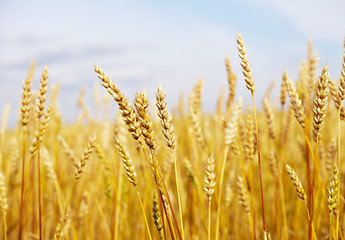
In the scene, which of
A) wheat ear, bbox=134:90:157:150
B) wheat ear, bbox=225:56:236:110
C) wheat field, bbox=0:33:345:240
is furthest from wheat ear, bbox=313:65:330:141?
wheat ear, bbox=225:56:236:110

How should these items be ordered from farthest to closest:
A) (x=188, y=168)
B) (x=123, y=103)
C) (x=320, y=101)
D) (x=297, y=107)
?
(x=188, y=168) → (x=297, y=107) → (x=320, y=101) → (x=123, y=103)

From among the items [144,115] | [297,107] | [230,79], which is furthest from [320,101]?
[230,79]

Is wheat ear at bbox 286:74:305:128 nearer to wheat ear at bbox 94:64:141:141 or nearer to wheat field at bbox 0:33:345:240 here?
wheat field at bbox 0:33:345:240

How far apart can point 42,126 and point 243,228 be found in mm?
1645

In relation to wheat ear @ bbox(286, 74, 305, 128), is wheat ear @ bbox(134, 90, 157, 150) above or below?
below

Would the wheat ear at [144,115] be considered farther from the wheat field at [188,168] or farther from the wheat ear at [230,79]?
the wheat ear at [230,79]

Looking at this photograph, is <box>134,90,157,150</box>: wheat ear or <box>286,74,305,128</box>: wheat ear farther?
<box>286,74,305,128</box>: wheat ear

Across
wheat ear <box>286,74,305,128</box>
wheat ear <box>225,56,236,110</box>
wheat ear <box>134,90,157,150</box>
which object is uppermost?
wheat ear <box>225,56,236,110</box>

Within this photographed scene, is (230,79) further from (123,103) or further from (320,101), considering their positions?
(123,103)

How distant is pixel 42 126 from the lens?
3.80 feet

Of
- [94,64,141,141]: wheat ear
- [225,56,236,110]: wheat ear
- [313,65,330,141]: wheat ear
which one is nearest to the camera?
[94,64,141,141]: wheat ear

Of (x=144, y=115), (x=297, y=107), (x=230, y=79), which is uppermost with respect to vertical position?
(x=230, y=79)

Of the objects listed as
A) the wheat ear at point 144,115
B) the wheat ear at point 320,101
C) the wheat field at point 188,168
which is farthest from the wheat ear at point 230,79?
the wheat ear at point 144,115

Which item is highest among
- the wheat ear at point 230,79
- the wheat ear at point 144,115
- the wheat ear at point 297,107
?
the wheat ear at point 230,79
